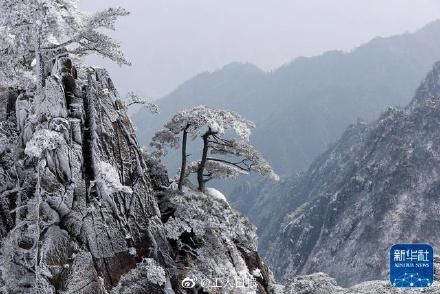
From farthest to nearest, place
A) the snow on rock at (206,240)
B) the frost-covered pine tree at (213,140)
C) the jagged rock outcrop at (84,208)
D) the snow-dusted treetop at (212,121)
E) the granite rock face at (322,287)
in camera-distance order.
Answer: the granite rock face at (322,287), the frost-covered pine tree at (213,140), the snow-dusted treetop at (212,121), the snow on rock at (206,240), the jagged rock outcrop at (84,208)

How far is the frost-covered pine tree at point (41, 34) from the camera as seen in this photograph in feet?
45.7

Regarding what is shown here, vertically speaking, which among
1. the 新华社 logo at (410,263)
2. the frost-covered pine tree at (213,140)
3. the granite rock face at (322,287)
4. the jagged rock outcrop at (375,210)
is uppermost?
the jagged rock outcrop at (375,210)

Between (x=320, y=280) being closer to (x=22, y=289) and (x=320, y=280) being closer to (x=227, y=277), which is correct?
(x=227, y=277)

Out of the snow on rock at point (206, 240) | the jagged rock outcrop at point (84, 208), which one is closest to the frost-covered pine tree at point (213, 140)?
the snow on rock at point (206, 240)

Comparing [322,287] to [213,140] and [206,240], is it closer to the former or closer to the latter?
[206,240]

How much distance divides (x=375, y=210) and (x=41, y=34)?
260 ft

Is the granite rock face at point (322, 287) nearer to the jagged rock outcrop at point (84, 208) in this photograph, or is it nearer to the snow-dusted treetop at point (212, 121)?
the jagged rock outcrop at point (84, 208)

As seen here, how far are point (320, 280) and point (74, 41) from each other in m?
15.1

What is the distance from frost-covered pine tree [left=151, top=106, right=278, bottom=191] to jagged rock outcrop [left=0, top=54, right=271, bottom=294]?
8.53 ft

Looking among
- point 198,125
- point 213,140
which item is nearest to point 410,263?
point 198,125

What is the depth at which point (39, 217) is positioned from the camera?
13656 mm

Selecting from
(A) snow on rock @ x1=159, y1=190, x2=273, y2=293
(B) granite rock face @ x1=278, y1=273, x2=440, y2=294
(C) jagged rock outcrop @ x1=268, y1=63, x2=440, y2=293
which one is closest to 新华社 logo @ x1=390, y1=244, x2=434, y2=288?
(A) snow on rock @ x1=159, y1=190, x2=273, y2=293

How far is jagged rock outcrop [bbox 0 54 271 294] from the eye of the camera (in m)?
13.5

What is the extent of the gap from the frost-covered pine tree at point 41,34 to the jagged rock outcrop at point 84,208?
0.69m
